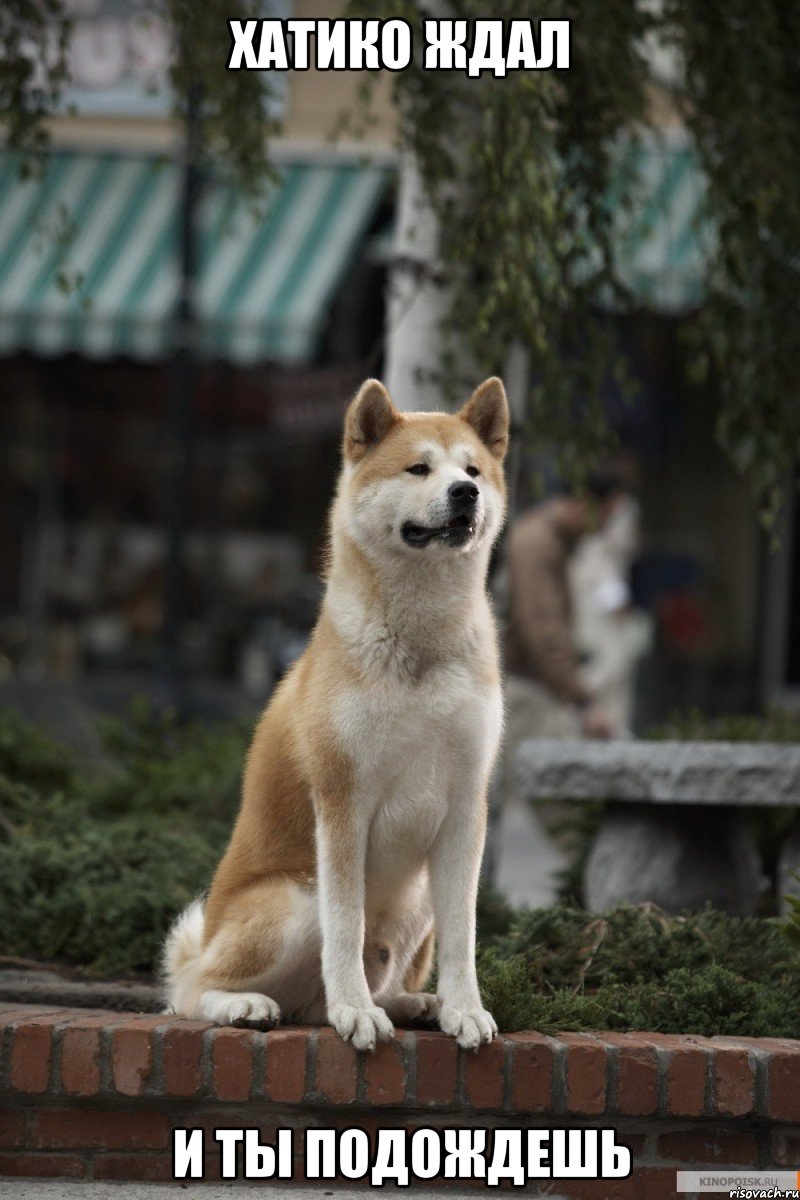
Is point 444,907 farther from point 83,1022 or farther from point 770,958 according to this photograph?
point 770,958

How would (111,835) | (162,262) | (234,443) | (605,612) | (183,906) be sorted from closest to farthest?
(183,906), (111,835), (605,612), (162,262), (234,443)

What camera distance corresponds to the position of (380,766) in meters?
3.34

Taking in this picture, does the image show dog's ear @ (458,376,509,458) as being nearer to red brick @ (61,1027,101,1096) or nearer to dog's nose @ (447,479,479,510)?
dog's nose @ (447,479,479,510)

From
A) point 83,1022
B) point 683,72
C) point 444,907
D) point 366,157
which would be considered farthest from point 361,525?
point 366,157

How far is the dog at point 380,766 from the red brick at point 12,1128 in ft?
1.48

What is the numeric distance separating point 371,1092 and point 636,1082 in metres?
0.59

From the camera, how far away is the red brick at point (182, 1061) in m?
3.42

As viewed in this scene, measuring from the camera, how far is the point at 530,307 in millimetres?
4684

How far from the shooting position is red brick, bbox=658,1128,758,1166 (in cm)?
350

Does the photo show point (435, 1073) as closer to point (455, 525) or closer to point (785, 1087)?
point (785, 1087)

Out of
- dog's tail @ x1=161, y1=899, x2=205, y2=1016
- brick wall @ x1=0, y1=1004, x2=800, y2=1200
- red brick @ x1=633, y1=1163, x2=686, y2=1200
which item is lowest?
red brick @ x1=633, y1=1163, x2=686, y2=1200

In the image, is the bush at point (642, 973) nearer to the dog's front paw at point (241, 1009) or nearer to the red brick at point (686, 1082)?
the red brick at point (686, 1082)

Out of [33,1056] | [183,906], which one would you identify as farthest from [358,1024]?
[183,906]

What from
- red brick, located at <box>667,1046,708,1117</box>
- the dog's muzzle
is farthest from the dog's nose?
red brick, located at <box>667,1046,708,1117</box>
